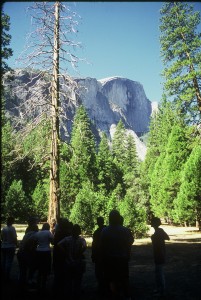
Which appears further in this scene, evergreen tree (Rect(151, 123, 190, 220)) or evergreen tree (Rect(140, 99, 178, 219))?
evergreen tree (Rect(140, 99, 178, 219))

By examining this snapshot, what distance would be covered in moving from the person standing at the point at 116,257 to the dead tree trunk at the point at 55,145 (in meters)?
7.26

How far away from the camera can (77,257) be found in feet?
21.3

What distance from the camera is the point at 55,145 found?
12.7 meters

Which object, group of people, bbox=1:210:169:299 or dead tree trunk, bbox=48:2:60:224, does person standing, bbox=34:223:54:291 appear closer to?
group of people, bbox=1:210:169:299

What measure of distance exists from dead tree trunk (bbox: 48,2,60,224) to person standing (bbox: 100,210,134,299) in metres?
7.26

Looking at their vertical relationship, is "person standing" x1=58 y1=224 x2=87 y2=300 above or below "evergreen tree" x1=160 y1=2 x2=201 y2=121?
below

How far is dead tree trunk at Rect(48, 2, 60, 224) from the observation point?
12492 millimetres

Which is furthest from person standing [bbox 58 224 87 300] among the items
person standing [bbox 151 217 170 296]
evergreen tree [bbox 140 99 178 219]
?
evergreen tree [bbox 140 99 178 219]

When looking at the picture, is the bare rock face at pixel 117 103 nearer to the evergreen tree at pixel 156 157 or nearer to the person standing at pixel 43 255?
the evergreen tree at pixel 156 157

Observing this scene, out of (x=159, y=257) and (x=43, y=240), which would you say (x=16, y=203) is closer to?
(x=43, y=240)

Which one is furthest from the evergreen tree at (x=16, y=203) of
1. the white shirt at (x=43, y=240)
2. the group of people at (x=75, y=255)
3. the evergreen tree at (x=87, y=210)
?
the white shirt at (x=43, y=240)

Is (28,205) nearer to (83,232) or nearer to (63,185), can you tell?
(63,185)

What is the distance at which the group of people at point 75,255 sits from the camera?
536cm

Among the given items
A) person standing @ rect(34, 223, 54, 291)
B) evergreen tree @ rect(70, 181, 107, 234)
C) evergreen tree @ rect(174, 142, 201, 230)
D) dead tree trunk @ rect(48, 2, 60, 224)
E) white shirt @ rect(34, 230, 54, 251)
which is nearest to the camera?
person standing @ rect(34, 223, 54, 291)
